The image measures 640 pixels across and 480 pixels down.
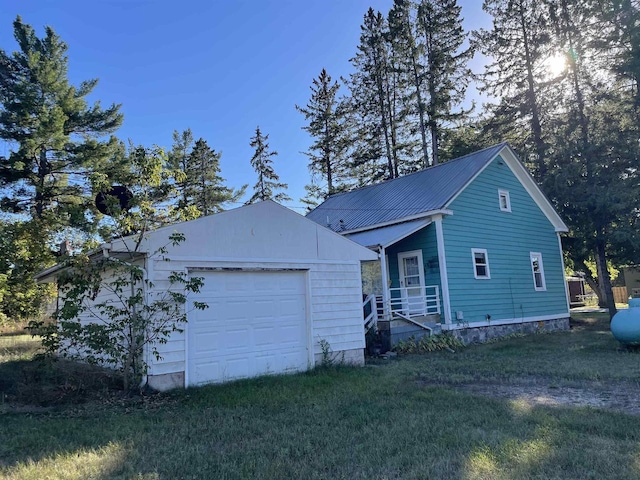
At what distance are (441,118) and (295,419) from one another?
72.7 ft

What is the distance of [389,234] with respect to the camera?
1305 cm

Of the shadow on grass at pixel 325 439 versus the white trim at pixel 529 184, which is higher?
the white trim at pixel 529 184

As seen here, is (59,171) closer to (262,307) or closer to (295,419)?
(262,307)

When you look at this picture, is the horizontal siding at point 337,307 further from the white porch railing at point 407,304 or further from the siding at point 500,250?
the siding at point 500,250

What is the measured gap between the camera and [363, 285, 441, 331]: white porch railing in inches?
462

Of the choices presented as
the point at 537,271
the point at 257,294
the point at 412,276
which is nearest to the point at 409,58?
the point at 537,271

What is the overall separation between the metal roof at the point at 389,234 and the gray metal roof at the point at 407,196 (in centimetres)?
29

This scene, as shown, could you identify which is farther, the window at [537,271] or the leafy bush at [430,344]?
the window at [537,271]

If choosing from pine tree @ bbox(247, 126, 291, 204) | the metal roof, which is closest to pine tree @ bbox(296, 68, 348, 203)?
pine tree @ bbox(247, 126, 291, 204)

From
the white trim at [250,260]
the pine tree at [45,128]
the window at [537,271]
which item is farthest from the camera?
the pine tree at [45,128]

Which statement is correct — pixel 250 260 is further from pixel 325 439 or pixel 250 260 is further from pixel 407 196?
pixel 407 196

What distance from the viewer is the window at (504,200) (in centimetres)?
1534

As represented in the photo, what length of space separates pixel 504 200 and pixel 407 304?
19.8ft

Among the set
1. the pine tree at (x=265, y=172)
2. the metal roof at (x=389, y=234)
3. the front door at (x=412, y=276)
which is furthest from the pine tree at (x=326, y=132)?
the front door at (x=412, y=276)
